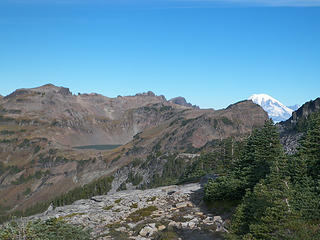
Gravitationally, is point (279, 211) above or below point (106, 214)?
above

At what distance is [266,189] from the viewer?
29375 millimetres

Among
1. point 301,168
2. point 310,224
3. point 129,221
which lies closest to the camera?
point 310,224

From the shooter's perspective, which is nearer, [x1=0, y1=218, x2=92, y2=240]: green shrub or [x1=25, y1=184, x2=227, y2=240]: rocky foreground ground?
[x1=0, y1=218, x2=92, y2=240]: green shrub

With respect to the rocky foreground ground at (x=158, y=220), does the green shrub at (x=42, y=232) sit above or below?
above

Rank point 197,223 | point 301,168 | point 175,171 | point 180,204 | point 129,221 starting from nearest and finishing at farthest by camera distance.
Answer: point 301,168
point 197,223
point 129,221
point 180,204
point 175,171

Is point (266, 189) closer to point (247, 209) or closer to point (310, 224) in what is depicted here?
point (247, 209)

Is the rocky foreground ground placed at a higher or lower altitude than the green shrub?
lower

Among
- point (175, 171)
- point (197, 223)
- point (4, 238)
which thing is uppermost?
point (4, 238)

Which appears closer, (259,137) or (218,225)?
(218,225)

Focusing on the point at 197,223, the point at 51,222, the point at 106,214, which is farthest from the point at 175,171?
the point at 51,222

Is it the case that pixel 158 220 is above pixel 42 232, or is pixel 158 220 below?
below

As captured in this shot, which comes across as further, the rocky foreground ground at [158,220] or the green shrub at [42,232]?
the rocky foreground ground at [158,220]

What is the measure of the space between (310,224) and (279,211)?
2.60 metres

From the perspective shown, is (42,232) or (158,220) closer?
(42,232)
